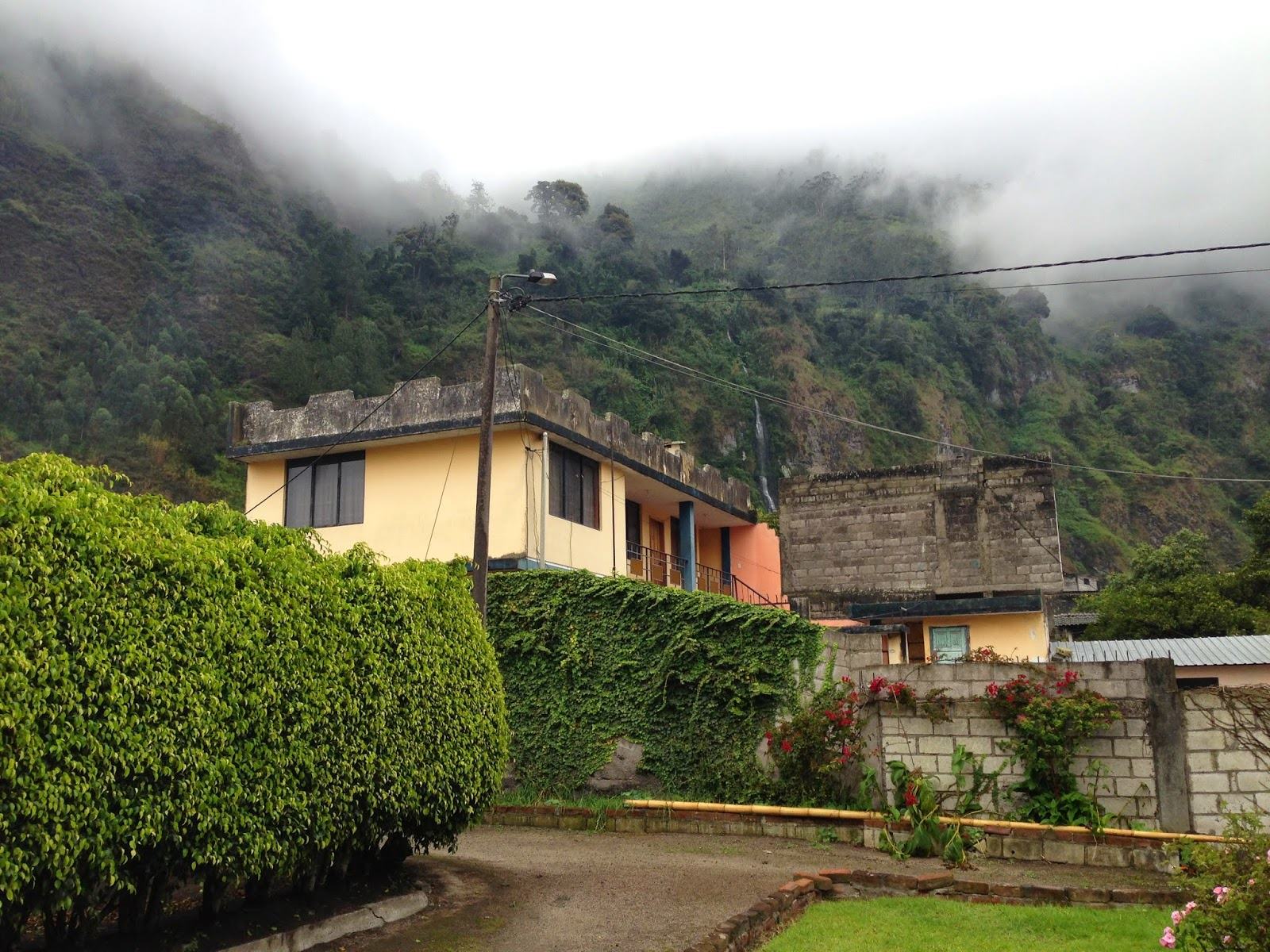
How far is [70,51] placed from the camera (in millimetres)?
91938

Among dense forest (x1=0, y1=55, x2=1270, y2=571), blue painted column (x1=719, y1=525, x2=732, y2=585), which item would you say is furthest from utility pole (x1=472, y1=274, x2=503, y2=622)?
dense forest (x1=0, y1=55, x2=1270, y2=571)

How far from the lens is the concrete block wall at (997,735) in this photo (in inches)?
469

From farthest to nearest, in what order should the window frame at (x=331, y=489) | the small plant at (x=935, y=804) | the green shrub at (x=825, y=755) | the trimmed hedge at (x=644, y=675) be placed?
1. the window frame at (x=331, y=489)
2. the trimmed hedge at (x=644, y=675)
3. the green shrub at (x=825, y=755)
4. the small plant at (x=935, y=804)

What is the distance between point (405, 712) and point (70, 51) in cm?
9975

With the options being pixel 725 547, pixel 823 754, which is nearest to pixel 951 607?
pixel 725 547

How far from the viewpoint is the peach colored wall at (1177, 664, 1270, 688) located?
72.5ft

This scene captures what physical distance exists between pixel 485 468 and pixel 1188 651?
16258 mm

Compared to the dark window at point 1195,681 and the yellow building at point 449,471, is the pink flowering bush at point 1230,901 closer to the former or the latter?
the yellow building at point 449,471

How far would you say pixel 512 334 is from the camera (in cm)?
6600

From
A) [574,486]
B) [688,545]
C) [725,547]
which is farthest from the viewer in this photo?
[725,547]

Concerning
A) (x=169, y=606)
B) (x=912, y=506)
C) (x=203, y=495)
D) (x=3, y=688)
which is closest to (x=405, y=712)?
(x=169, y=606)

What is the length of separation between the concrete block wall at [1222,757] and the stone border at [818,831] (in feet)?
2.38

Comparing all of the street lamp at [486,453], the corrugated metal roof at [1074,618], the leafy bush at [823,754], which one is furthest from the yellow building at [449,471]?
the corrugated metal roof at [1074,618]

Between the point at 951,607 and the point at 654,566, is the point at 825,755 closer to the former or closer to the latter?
the point at 951,607
